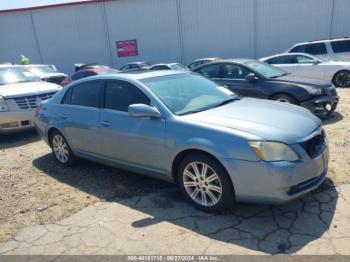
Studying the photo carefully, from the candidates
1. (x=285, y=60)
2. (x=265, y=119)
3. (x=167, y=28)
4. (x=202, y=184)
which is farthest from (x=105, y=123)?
(x=167, y=28)

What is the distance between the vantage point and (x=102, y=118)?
471 centimetres

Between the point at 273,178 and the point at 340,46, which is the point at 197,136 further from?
the point at 340,46

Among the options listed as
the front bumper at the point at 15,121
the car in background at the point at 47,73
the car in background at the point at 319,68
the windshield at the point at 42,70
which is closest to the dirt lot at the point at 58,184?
the front bumper at the point at 15,121

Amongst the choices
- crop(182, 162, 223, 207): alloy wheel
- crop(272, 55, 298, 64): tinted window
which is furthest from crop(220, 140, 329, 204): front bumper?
crop(272, 55, 298, 64): tinted window

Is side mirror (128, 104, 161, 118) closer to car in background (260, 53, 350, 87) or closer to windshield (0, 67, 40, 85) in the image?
windshield (0, 67, 40, 85)

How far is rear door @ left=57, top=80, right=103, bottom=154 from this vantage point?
4.88 m

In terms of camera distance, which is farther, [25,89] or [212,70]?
[212,70]

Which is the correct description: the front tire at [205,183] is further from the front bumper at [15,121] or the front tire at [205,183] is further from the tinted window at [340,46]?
the tinted window at [340,46]

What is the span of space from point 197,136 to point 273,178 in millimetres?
887

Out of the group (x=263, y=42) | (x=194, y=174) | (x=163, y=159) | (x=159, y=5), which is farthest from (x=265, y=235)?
(x=159, y=5)

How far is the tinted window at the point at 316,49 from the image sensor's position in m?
13.1

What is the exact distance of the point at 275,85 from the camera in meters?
7.50

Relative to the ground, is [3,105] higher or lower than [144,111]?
lower

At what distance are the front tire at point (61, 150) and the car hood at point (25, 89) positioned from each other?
2.82 metres
